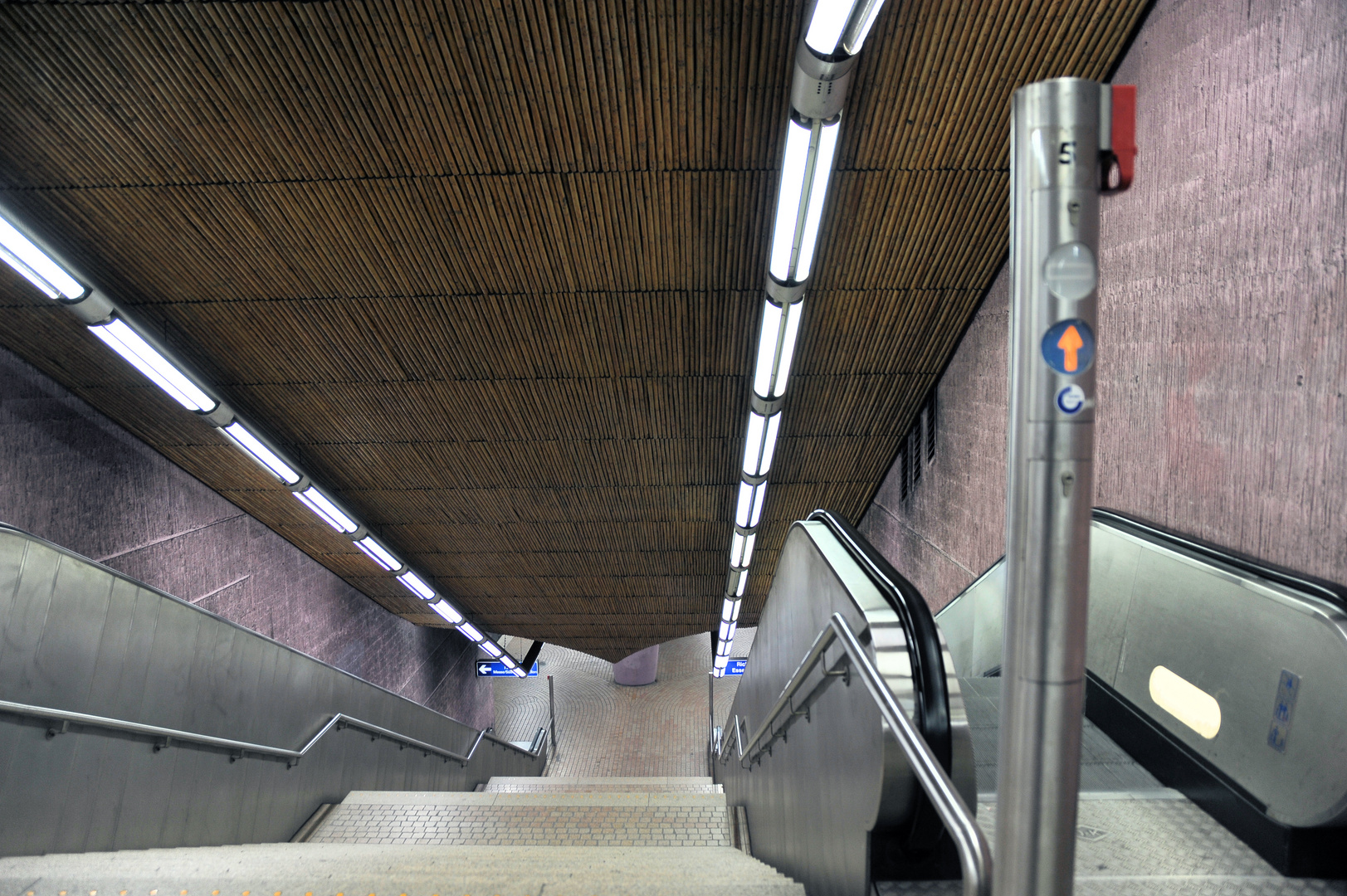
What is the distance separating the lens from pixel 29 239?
4.62 m

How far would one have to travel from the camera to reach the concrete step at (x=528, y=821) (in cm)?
509

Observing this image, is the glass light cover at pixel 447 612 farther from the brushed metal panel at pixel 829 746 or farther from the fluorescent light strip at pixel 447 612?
the brushed metal panel at pixel 829 746

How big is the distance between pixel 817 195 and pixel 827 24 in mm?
1118

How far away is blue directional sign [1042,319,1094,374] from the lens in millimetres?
1053

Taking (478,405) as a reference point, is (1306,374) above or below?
below

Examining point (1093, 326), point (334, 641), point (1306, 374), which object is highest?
point (1306, 374)

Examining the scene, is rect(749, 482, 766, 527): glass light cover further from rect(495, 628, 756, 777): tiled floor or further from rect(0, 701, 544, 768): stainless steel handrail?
rect(495, 628, 756, 777): tiled floor

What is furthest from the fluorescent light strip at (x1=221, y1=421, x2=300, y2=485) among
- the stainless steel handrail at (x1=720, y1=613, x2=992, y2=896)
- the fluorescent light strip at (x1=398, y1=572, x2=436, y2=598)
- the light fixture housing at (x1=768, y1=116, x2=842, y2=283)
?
the stainless steel handrail at (x1=720, y1=613, x2=992, y2=896)

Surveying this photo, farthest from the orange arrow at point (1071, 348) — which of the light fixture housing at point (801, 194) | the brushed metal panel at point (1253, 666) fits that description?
the light fixture housing at point (801, 194)

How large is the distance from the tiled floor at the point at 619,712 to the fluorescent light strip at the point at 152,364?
956cm


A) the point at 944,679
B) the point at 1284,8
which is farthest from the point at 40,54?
the point at 1284,8

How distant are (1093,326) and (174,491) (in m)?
8.58

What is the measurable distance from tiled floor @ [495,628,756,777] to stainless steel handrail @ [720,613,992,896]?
11724 mm

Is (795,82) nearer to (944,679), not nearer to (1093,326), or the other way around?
(944,679)
